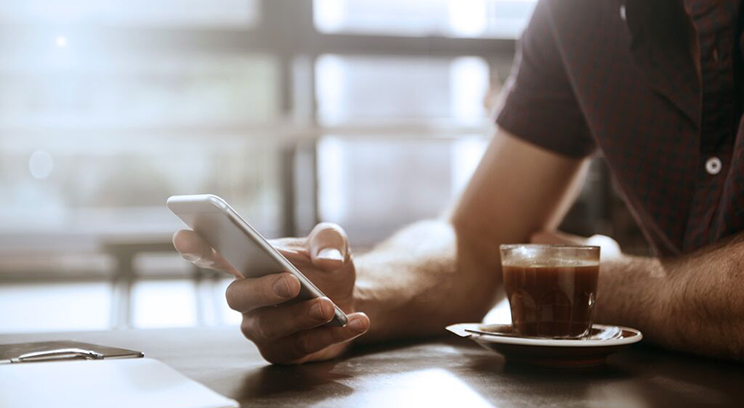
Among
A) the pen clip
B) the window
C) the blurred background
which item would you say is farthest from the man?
the window

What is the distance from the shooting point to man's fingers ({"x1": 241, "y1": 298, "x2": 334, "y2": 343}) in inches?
27.5

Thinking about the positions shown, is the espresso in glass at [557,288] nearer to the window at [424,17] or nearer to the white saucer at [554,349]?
the white saucer at [554,349]

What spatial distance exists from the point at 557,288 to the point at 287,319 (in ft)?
0.82

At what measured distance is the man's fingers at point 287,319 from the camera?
2.29 ft

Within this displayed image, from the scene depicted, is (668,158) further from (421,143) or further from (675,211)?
(421,143)

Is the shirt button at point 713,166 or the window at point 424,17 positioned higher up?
the window at point 424,17

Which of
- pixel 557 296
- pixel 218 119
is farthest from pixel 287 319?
pixel 218 119

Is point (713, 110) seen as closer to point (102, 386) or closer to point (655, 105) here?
point (655, 105)

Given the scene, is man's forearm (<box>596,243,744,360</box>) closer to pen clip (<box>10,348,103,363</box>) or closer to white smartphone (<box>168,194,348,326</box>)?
white smartphone (<box>168,194,348,326</box>)

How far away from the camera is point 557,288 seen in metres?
0.75

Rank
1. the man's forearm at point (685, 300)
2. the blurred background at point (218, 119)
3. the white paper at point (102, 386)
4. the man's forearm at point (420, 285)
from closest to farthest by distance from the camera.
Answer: the white paper at point (102, 386)
the man's forearm at point (685, 300)
the man's forearm at point (420, 285)
the blurred background at point (218, 119)

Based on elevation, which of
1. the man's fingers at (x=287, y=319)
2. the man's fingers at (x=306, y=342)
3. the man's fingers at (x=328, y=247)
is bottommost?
the man's fingers at (x=306, y=342)

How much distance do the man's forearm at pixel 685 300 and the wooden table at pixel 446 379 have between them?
23mm

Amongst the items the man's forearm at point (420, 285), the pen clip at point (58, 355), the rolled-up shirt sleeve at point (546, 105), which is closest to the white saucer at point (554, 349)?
the man's forearm at point (420, 285)
